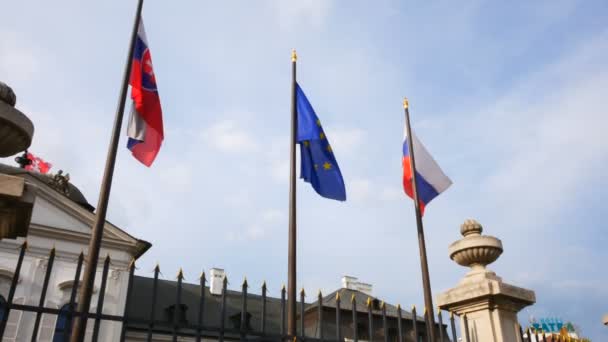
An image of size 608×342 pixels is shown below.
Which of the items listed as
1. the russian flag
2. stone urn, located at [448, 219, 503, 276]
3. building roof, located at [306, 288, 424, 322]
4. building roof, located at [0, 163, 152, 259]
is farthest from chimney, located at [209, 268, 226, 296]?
stone urn, located at [448, 219, 503, 276]

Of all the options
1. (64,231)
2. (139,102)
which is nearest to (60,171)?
(64,231)

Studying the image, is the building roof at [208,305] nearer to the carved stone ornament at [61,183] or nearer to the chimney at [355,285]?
the chimney at [355,285]

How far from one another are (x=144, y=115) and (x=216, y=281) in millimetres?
27201

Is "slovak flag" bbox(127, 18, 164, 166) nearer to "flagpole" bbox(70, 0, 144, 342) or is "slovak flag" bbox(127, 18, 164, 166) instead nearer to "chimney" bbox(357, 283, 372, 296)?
"flagpole" bbox(70, 0, 144, 342)

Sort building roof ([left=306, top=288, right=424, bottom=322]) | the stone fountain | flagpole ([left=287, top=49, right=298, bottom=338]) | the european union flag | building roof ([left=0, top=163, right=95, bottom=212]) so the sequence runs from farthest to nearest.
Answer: building roof ([left=306, top=288, right=424, bottom=322])
building roof ([left=0, top=163, right=95, bottom=212])
the european union flag
flagpole ([left=287, top=49, right=298, bottom=338])
the stone fountain

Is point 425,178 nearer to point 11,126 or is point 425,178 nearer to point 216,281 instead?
point 11,126

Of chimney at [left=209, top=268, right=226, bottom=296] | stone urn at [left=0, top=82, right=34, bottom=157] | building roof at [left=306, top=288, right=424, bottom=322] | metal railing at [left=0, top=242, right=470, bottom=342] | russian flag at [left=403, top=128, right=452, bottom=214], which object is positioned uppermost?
chimney at [left=209, top=268, right=226, bottom=296]

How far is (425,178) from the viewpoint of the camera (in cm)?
1002

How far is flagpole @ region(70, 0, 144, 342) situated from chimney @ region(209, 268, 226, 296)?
26.5m

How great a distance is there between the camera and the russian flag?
9.89m

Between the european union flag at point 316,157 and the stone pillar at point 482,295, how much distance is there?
7.60 ft

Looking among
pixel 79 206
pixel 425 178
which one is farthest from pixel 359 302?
pixel 425 178

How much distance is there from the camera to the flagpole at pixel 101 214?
5.12 m

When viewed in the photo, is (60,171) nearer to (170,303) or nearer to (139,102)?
(170,303)
